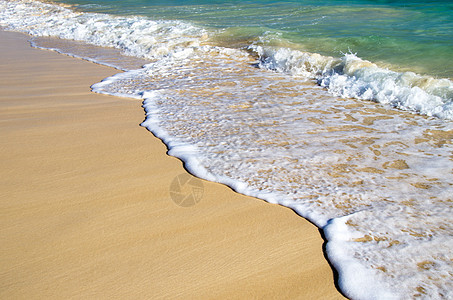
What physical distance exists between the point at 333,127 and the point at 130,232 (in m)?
2.50

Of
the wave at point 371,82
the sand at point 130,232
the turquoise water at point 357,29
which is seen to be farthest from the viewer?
the turquoise water at point 357,29

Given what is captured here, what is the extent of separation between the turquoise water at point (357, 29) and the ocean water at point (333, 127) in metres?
0.07

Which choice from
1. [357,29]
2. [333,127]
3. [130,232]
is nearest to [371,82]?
[333,127]

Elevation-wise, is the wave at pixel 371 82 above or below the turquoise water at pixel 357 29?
below

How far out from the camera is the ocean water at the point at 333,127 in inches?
87.0

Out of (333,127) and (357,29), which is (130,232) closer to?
(333,127)

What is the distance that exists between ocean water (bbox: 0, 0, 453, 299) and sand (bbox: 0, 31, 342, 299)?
0.20m

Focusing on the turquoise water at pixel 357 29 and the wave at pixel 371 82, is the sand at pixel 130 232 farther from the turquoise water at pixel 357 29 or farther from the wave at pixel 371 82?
the turquoise water at pixel 357 29

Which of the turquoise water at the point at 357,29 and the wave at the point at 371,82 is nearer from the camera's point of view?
the wave at the point at 371,82

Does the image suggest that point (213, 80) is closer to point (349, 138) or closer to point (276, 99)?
point (276, 99)

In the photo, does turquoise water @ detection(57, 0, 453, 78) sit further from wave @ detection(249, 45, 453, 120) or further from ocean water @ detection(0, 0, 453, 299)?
wave @ detection(249, 45, 453, 120)

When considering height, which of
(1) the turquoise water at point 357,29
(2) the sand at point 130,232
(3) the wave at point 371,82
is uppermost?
(1) the turquoise water at point 357,29

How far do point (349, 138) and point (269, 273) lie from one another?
7.03 ft

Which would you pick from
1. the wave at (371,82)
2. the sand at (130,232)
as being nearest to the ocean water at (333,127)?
the wave at (371,82)
